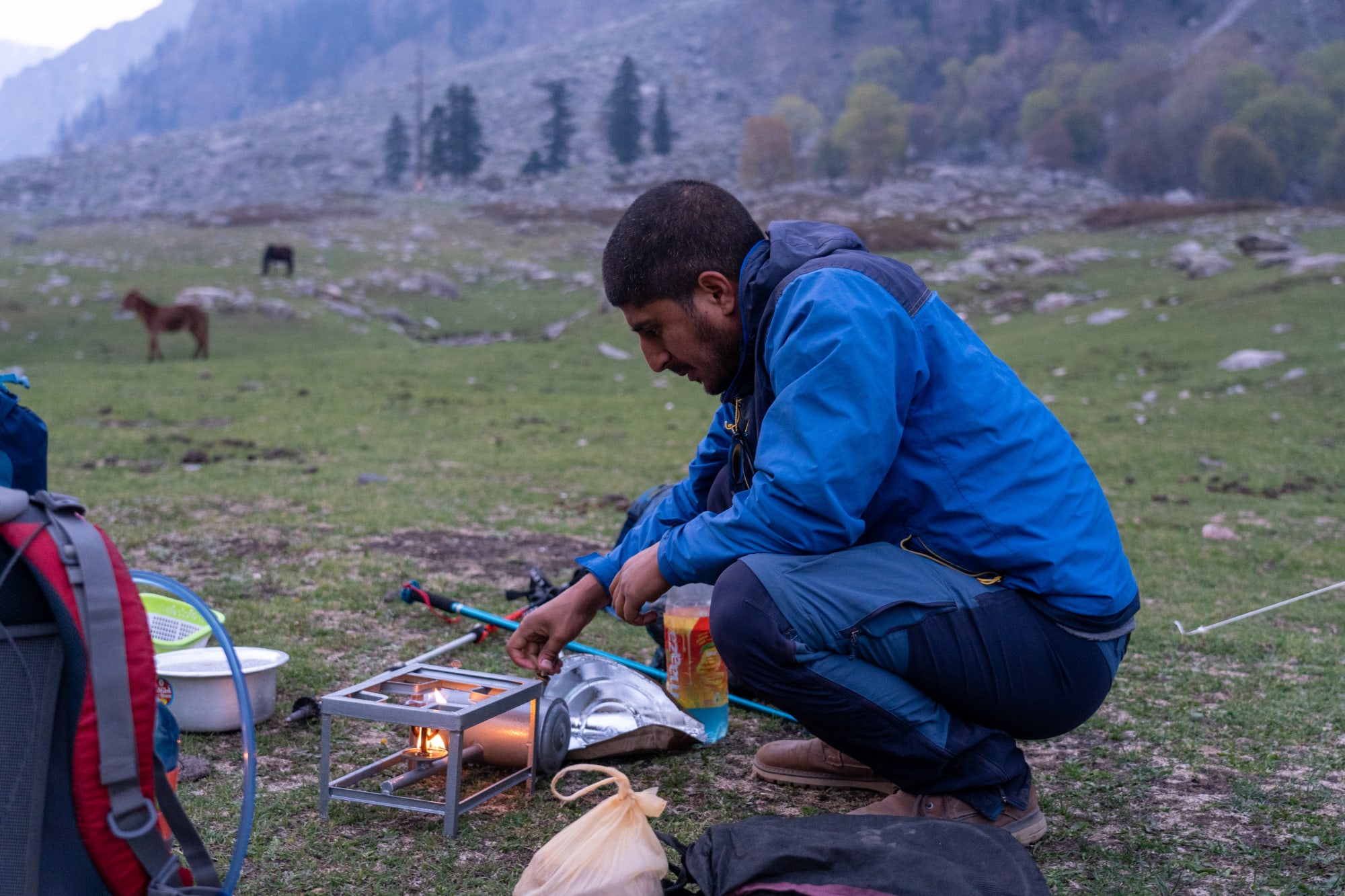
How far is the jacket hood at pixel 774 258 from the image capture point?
2.37 meters

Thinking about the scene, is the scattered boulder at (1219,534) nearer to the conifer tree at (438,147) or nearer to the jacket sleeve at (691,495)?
the jacket sleeve at (691,495)

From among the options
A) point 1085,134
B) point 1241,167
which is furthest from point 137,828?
point 1085,134

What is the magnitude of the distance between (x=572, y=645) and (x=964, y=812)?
1799mm

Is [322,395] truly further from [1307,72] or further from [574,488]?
[1307,72]

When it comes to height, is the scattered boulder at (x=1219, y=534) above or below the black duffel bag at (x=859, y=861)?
below

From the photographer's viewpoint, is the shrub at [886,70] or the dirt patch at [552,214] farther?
the shrub at [886,70]

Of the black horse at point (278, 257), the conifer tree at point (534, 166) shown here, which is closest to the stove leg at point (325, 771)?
the black horse at point (278, 257)

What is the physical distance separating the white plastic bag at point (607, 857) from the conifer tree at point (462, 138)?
75068 mm

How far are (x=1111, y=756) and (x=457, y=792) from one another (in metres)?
1.87

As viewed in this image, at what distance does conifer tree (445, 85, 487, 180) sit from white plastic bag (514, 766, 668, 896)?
7507cm

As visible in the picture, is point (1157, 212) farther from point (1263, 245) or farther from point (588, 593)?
point (588, 593)

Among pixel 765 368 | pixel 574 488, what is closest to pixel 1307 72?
pixel 574 488

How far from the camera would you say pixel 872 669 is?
2.32 metres

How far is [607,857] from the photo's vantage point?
1.93 m
